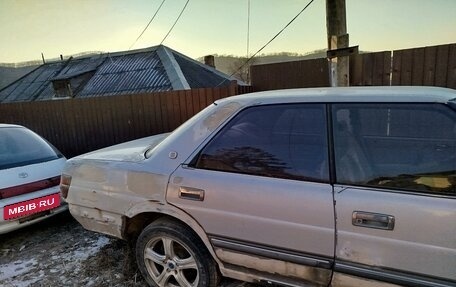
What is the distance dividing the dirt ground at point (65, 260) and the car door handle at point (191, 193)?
3.09 ft

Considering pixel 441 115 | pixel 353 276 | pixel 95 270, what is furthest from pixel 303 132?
pixel 95 270

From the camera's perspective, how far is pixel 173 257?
2.44 meters

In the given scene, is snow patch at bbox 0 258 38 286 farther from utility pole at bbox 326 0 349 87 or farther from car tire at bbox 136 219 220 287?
utility pole at bbox 326 0 349 87

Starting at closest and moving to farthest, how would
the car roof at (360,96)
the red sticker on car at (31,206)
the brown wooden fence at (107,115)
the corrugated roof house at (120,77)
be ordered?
the car roof at (360,96), the red sticker on car at (31,206), the brown wooden fence at (107,115), the corrugated roof house at (120,77)

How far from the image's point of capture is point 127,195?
7.98 feet

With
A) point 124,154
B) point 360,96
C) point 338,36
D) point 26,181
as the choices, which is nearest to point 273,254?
point 360,96

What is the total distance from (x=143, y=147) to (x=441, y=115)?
90.7 inches

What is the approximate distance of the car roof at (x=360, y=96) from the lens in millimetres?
1758

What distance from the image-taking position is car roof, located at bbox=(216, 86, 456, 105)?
5.77ft

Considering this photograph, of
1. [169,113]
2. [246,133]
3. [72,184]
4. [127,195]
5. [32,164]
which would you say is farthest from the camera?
[169,113]

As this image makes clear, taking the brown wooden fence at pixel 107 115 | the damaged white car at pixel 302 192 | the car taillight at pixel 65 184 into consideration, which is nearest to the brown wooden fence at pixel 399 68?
the brown wooden fence at pixel 107 115

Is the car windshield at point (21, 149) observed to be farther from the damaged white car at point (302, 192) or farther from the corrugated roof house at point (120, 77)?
the corrugated roof house at point (120, 77)

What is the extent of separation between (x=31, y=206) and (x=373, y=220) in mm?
3550

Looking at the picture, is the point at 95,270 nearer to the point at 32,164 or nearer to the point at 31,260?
the point at 31,260
